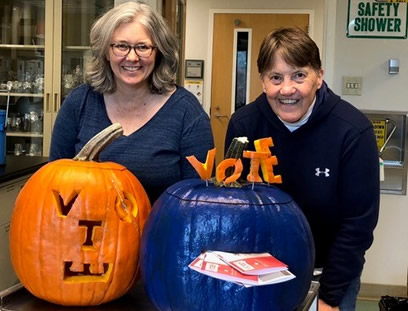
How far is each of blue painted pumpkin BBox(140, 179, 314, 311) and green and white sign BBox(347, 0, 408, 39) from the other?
103 inches

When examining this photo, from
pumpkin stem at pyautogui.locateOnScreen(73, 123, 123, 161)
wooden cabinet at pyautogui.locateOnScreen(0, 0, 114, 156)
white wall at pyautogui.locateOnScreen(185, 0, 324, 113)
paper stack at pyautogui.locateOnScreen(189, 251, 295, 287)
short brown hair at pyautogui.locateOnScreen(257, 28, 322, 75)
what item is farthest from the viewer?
white wall at pyautogui.locateOnScreen(185, 0, 324, 113)

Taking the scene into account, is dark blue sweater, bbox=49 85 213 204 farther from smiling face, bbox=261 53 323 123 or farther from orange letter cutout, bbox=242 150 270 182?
orange letter cutout, bbox=242 150 270 182

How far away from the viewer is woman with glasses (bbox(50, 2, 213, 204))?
121cm

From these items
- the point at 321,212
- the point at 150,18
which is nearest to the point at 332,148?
the point at 321,212

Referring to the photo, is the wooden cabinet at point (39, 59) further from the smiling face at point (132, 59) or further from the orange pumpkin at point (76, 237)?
the orange pumpkin at point (76, 237)

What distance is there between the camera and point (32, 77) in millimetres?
4348

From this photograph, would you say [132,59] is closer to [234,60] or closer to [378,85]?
[378,85]

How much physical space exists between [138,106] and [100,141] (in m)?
0.33

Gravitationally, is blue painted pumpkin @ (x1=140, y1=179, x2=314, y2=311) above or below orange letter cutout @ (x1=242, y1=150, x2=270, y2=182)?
below

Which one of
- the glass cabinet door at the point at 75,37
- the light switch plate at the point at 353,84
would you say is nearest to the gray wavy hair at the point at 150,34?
the light switch plate at the point at 353,84

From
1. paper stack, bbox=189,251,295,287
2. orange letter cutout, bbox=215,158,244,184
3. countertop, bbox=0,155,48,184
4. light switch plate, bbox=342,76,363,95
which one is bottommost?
countertop, bbox=0,155,48,184

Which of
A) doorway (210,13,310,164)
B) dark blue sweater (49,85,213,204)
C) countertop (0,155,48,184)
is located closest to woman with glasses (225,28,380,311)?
dark blue sweater (49,85,213,204)

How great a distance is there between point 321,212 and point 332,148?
0.53 ft

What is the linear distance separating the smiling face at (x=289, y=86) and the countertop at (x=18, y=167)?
1.73 meters
